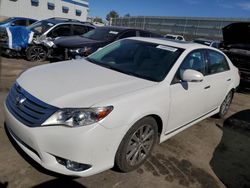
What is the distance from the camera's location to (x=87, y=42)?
316 inches

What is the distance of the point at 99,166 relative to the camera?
2.63m

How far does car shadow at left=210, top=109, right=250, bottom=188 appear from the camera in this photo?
3.37 metres

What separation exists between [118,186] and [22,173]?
108 cm

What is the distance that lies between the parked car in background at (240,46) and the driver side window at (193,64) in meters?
4.72

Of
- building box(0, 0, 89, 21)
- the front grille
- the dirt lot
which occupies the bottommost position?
the dirt lot

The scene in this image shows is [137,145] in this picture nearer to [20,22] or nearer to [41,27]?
[41,27]

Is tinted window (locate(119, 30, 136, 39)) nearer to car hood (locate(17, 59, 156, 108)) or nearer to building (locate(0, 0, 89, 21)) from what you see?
car hood (locate(17, 59, 156, 108))

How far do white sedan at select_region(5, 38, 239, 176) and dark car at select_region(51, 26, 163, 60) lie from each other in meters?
3.68

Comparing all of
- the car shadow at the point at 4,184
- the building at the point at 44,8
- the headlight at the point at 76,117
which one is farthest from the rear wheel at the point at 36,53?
the building at the point at 44,8

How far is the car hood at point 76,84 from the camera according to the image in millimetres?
2648

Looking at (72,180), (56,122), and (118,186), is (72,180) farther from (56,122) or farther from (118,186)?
(56,122)

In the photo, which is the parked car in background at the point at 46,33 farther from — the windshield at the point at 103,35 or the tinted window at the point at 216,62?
the tinted window at the point at 216,62

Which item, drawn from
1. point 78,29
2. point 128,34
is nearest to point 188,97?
point 128,34

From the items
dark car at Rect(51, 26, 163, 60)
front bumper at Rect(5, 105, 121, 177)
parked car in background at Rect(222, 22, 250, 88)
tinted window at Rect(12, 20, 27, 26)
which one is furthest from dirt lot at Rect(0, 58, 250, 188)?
tinted window at Rect(12, 20, 27, 26)
